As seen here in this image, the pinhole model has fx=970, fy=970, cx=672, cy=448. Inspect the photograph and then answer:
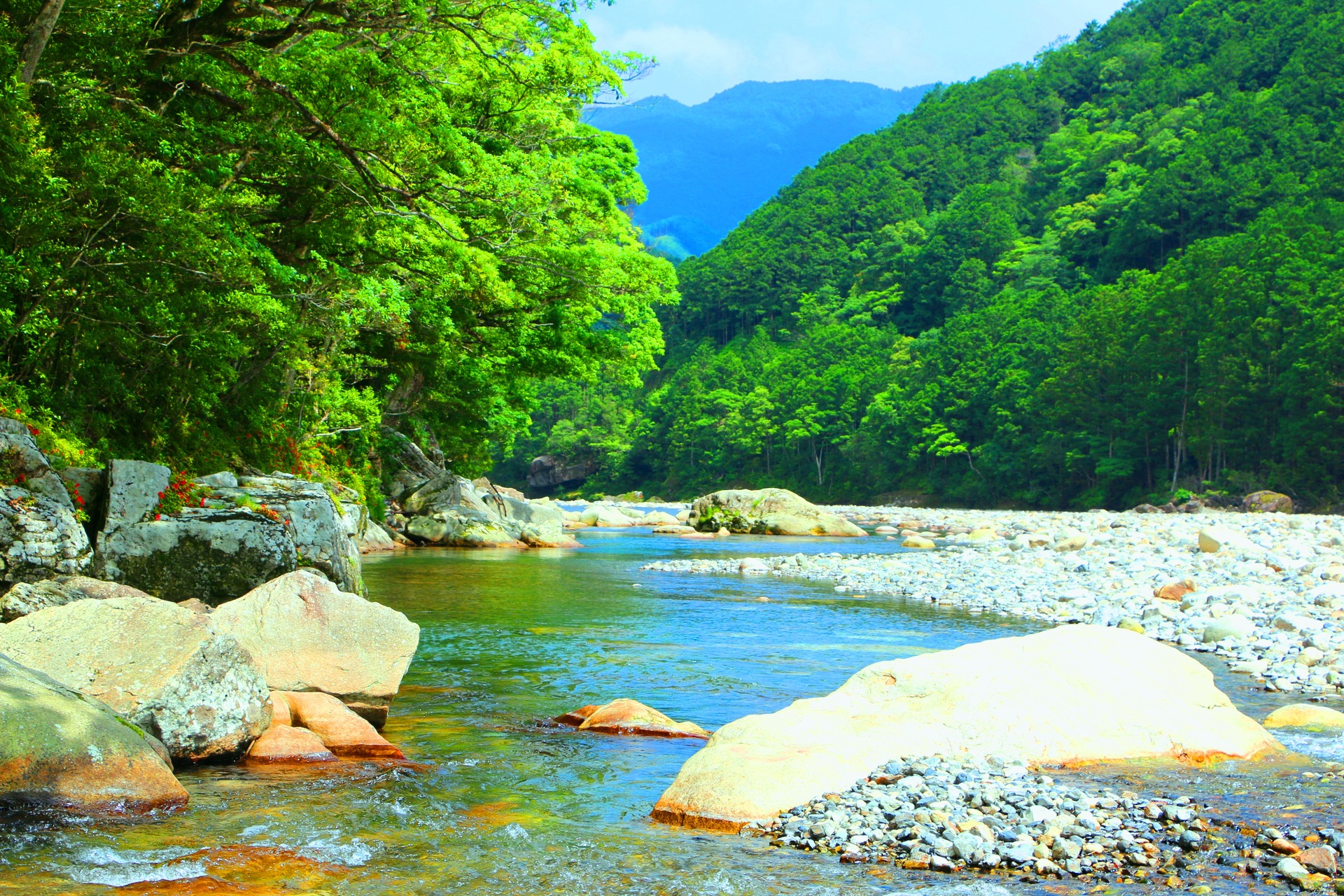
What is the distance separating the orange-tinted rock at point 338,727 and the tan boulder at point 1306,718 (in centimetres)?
572

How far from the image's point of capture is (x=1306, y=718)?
644cm

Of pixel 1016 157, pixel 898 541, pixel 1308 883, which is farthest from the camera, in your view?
pixel 1016 157

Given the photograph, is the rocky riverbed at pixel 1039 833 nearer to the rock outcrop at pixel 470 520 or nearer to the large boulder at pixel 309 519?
the large boulder at pixel 309 519

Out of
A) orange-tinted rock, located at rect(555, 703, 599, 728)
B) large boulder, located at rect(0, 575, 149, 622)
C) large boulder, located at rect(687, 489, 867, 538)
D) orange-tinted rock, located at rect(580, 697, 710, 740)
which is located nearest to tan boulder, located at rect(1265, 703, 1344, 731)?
orange-tinted rock, located at rect(580, 697, 710, 740)

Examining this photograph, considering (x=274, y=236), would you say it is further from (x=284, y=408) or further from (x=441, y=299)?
(x=441, y=299)

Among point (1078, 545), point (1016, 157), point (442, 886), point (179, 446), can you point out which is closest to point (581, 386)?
point (1016, 157)

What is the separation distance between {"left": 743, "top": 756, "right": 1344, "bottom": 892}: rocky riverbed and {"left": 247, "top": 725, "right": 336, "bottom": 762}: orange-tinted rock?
2.79m

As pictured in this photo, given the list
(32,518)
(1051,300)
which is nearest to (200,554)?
(32,518)

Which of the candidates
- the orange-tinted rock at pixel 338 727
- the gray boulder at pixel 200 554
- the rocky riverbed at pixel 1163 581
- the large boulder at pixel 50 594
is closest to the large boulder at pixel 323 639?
the orange-tinted rock at pixel 338 727

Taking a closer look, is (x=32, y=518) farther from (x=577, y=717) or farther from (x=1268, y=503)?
(x=1268, y=503)

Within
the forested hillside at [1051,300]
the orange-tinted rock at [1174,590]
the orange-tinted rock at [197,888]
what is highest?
the forested hillside at [1051,300]

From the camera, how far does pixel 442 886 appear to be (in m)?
3.99

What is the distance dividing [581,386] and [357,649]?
95667mm

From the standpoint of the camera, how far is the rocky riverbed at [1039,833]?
13.5ft
